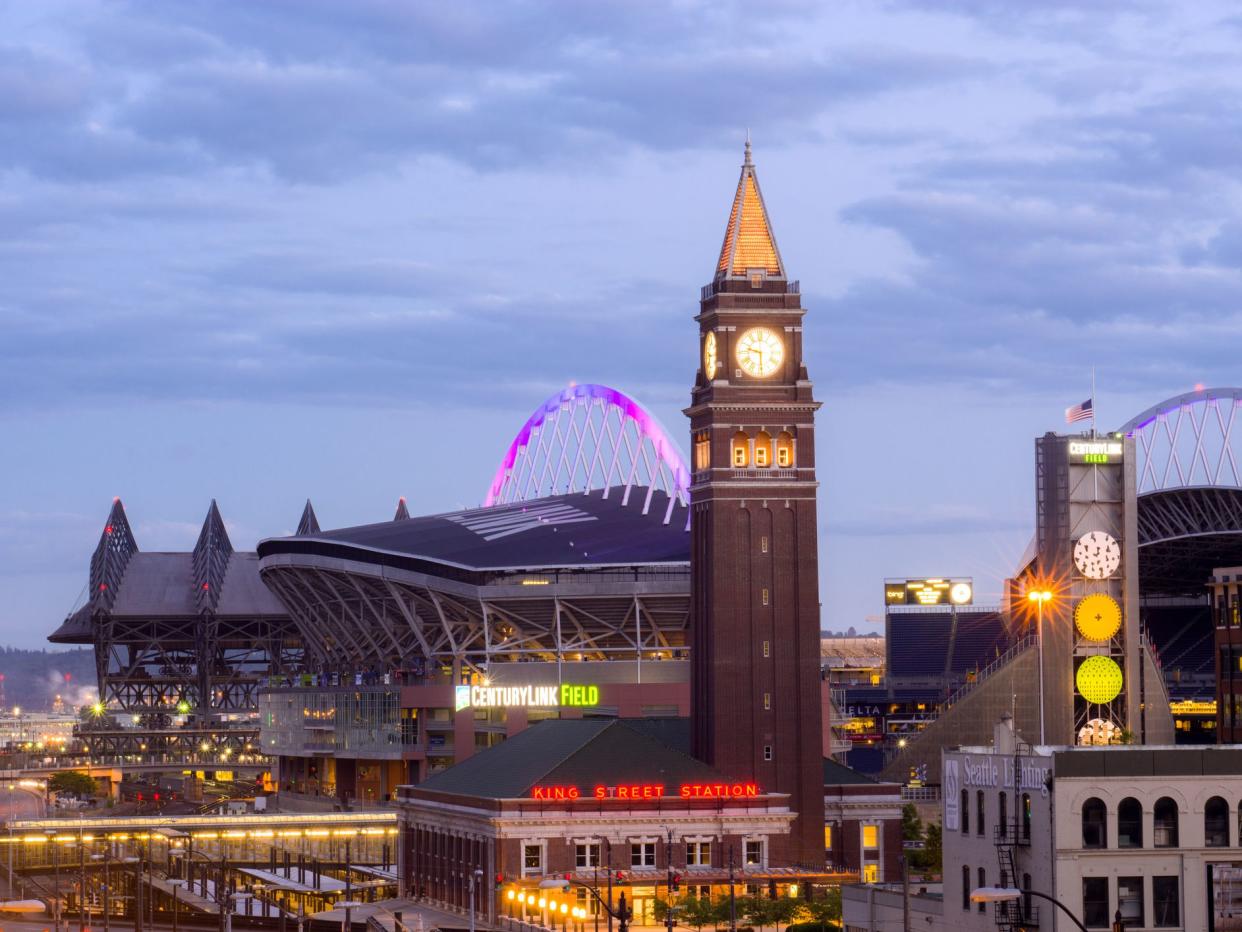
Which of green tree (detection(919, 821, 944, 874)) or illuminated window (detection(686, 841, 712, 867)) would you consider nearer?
illuminated window (detection(686, 841, 712, 867))

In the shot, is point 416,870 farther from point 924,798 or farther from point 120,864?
point 924,798

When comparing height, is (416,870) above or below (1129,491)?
below

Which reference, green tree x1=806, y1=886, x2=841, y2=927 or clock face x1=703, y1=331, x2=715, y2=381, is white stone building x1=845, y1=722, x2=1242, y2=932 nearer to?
green tree x1=806, y1=886, x2=841, y2=927

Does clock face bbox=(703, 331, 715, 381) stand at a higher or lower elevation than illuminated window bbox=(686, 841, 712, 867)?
higher

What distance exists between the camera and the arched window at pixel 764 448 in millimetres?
157875

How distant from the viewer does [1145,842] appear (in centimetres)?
9625

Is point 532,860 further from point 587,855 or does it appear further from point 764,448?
point 764,448

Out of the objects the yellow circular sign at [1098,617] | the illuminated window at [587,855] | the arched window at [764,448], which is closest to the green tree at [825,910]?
the illuminated window at [587,855]

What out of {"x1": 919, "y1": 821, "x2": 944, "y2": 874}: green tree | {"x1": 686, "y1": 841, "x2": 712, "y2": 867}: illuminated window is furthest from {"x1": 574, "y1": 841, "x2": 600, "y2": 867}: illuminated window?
{"x1": 919, "y1": 821, "x2": 944, "y2": 874}: green tree

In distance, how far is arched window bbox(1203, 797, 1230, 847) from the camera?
9712 centimetres

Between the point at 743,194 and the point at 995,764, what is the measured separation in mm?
69906

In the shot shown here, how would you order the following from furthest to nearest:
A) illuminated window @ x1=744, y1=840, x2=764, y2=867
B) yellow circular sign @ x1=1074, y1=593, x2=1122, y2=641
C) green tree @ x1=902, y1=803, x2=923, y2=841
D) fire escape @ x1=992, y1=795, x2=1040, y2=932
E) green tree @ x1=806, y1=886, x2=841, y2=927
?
1. yellow circular sign @ x1=1074, y1=593, x2=1122, y2=641
2. green tree @ x1=902, y1=803, x2=923, y2=841
3. illuminated window @ x1=744, y1=840, x2=764, y2=867
4. green tree @ x1=806, y1=886, x2=841, y2=927
5. fire escape @ x1=992, y1=795, x2=1040, y2=932

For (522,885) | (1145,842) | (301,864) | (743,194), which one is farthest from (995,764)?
(301,864)

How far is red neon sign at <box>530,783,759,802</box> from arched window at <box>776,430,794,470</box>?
67.6ft
